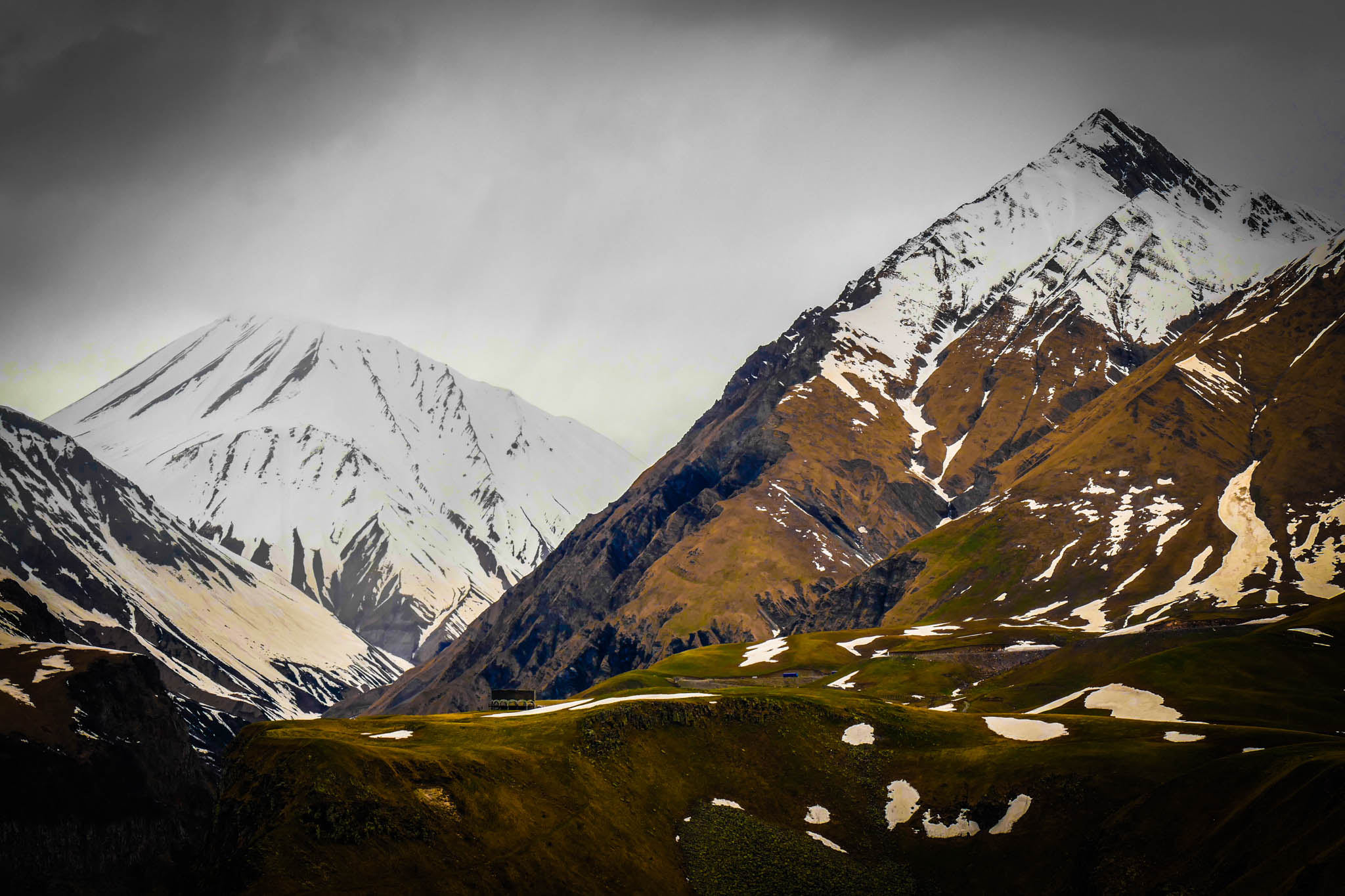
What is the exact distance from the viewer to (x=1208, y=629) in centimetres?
17875

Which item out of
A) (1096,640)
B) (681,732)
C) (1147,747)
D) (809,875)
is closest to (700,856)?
(809,875)

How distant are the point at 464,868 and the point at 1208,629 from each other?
12880 centimetres

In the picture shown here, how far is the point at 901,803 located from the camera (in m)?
117

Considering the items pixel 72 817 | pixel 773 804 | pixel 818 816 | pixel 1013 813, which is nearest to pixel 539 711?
pixel 773 804

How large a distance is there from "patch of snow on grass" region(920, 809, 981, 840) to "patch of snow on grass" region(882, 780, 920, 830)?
2.13 meters

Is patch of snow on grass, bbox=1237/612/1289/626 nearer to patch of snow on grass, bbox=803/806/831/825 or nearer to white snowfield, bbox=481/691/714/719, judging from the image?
patch of snow on grass, bbox=803/806/831/825

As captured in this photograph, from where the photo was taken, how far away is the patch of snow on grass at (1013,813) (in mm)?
107562

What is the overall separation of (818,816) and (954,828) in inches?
534

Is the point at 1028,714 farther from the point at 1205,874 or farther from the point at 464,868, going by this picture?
the point at 464,868

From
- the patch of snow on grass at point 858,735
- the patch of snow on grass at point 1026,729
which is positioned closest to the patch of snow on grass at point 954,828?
the patch of snow on grass at point 1026,729

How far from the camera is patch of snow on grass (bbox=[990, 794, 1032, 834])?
353 feet

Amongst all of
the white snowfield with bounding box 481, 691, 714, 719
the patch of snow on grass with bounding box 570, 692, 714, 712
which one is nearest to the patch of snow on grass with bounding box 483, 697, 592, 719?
the white snowfield with bounding box 481, 691, 714, 719

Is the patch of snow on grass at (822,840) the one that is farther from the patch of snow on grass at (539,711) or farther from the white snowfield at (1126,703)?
the white snowfield at (1126,703)

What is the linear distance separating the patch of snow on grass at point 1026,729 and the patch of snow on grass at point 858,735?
43.3 feet
